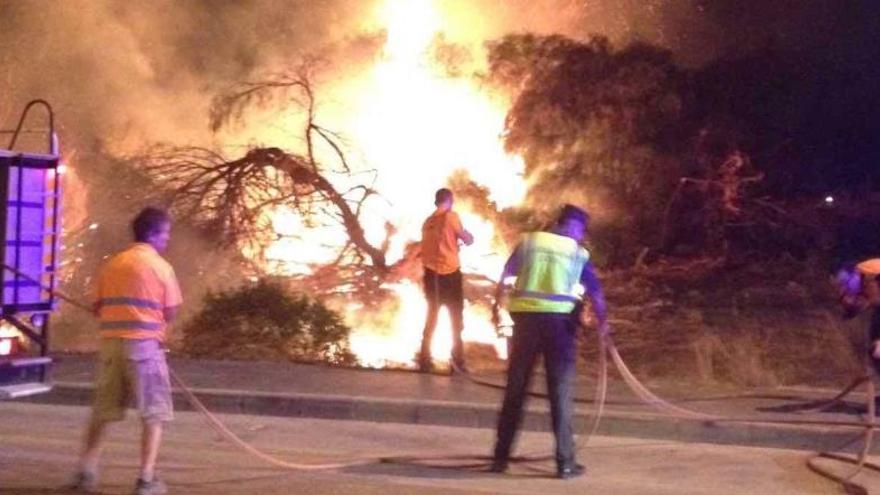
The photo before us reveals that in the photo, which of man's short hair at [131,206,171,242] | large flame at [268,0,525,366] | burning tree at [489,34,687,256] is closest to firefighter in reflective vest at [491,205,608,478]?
man's short hair at [131,206,171,242]

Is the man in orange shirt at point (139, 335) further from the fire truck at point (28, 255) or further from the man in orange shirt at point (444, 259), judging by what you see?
the man in orange shirt at point (444, 259)

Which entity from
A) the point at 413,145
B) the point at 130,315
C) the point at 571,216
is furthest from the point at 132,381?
the point at 413,145

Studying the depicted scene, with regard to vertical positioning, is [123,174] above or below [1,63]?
below

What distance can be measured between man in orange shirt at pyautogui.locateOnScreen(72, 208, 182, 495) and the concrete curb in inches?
134

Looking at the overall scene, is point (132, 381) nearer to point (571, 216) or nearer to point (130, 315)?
point (130, 315)

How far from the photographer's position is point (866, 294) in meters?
10.3

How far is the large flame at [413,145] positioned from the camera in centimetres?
1642

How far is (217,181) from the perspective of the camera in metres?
15.9

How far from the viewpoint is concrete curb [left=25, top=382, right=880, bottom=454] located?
9875mm

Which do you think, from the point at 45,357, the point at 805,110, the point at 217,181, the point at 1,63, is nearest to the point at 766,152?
the point at 805,110

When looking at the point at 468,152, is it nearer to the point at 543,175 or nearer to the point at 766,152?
the point at 543,175

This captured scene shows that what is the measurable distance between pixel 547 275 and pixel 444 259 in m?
3.59

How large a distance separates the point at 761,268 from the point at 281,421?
435 inches

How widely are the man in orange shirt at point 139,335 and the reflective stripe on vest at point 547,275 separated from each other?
7.30 ft
